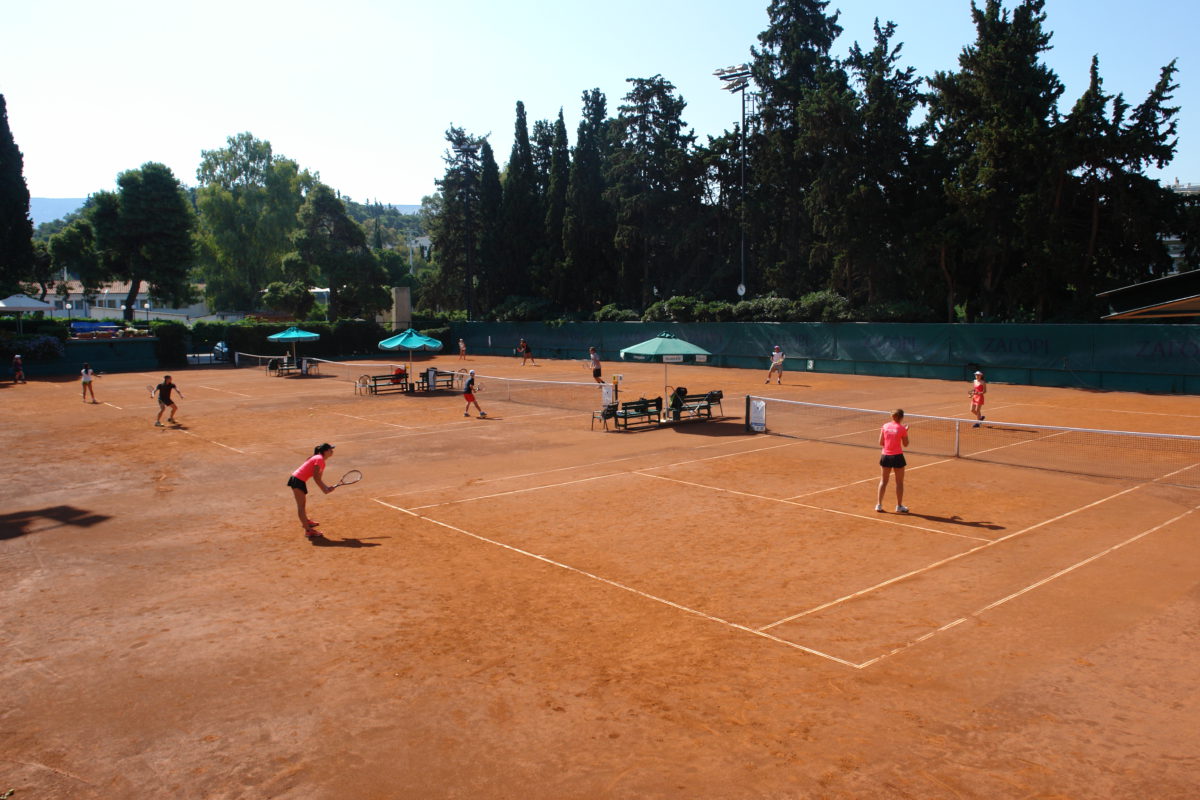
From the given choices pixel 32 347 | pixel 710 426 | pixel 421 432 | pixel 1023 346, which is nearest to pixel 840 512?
pixel 710 426

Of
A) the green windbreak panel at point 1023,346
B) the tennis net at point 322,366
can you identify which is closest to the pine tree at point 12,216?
the tennis net at point 322,366

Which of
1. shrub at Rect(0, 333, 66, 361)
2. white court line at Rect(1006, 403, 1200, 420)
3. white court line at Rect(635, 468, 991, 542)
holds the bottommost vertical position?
white court line at Rect(635, 468, 991, 542)

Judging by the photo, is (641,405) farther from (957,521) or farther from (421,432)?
(957,521)

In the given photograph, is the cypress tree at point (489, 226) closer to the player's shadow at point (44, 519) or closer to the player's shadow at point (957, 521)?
the player's shadow at point (44, 519)

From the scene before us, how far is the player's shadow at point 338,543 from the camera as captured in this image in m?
12.4

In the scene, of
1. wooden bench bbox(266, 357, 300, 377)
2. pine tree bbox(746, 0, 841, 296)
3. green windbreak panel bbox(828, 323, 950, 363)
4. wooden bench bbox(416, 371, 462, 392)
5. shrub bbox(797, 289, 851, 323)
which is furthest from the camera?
pine tree bbox(746, 0, 841, 296)

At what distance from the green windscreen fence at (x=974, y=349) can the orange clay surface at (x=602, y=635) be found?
20.4 m

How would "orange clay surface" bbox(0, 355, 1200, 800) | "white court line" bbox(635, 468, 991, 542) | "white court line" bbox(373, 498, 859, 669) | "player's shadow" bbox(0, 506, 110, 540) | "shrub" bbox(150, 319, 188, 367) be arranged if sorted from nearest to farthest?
"orange clay surface" bbox(0, 355, 1200, 800), "white court line" bbox(373, 498, 859, 669), "white court line" bbox(635, 468, 991, 542), "player's shadow" bbox(0, 506, 110, 540), "shrub" bbox(150, 319, 188, 367)

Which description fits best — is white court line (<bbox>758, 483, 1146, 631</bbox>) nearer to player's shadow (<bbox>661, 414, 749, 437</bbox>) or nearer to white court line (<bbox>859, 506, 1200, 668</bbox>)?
white court line (<bbox>859, 506, 1200, 668</bbox>)

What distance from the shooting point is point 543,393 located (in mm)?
34719

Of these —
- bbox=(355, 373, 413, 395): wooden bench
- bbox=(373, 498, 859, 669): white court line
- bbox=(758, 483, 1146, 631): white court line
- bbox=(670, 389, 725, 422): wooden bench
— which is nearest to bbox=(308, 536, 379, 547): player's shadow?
bbox=(373, 498, 859, 669): white court line

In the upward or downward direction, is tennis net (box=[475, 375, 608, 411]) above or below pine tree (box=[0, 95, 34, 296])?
below

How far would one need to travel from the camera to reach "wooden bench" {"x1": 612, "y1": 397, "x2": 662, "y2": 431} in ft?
78.9

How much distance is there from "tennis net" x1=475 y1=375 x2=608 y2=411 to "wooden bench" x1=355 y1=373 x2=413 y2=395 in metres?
3.47
